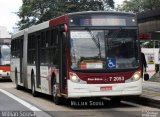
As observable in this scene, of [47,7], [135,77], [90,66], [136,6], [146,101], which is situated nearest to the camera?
[90,66]

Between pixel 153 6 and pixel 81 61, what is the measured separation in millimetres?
64552

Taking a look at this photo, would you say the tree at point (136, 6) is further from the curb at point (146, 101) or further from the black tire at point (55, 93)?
the black tire at point (55, 93)

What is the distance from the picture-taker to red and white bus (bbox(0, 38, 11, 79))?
120ft

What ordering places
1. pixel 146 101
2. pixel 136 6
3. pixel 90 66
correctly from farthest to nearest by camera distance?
pixel 136 6, pixel 146 101, pixel 90 66

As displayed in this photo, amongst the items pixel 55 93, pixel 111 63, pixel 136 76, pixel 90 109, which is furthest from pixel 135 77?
pixel 55 93

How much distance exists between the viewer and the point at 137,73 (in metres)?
16.2

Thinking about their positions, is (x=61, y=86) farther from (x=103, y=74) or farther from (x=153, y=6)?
(x=153, y=6)

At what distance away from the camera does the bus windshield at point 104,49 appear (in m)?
15.9

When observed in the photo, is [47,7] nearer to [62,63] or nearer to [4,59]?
[4,59]

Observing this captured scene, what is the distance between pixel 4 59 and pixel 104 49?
21747mm

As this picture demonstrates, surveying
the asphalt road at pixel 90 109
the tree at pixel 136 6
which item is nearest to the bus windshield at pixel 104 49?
the asphalt road at pixel 90 109

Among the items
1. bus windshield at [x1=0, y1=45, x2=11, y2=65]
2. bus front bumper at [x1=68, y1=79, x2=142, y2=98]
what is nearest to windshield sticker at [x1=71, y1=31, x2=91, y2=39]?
bus front bumper at [x1=68, y1=79, x2=142, y2=98]

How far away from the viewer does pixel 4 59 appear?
121ft

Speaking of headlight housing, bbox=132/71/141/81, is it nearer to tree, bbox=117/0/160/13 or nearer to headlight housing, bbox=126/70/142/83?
headlight housing, bbox=126/70/142/83
